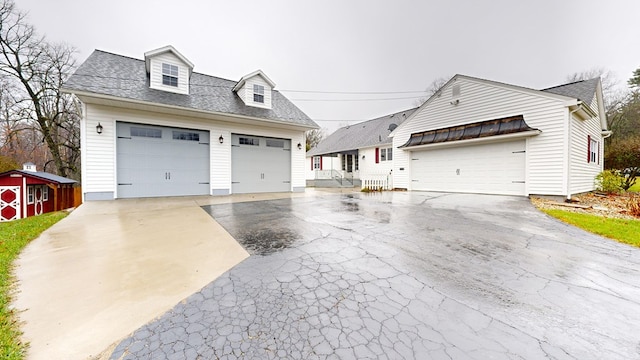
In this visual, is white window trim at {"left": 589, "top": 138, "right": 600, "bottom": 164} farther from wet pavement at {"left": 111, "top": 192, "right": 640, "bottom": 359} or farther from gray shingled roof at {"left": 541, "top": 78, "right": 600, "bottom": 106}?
wet pavement at {"left": 111, "top": 192, "right": 640, "bottom": 359}

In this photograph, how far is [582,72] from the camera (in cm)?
2362

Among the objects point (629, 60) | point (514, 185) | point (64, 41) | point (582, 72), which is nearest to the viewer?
point (514, 185)

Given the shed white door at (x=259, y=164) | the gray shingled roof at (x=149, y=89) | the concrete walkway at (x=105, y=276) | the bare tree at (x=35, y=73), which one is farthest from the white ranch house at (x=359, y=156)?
the bare tree at (x=35, y=73)

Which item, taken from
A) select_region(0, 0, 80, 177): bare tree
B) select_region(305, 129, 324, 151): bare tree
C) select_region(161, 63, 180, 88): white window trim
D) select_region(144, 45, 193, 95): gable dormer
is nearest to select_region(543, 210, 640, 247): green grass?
select_region(144, 45, 193, 95): gable dormer

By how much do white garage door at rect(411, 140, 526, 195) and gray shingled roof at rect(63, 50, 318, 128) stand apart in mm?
6725

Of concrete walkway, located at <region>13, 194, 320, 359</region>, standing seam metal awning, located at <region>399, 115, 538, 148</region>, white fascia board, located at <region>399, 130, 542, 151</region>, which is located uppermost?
standing seam metal awning, located at <region>399, 115, 538, 148</region>

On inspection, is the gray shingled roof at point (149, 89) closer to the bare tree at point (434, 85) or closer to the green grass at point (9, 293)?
the green grass at point (9, 293)

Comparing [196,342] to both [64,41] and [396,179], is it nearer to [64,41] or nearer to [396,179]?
[396,179]

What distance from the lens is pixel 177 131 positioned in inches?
389

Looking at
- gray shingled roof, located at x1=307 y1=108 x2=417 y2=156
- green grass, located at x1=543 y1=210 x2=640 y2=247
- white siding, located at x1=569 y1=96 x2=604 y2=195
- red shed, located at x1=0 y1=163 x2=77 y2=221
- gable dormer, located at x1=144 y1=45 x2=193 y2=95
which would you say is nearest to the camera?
green grass, located at x1=543 y1=210 x2=640 y2=247

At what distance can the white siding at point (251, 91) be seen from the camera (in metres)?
11.5

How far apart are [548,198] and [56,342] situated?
13.0 metres

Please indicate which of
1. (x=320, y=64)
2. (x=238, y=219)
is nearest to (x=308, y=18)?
(x=320, y=64)

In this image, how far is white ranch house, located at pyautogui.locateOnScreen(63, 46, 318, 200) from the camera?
8.31 meters
